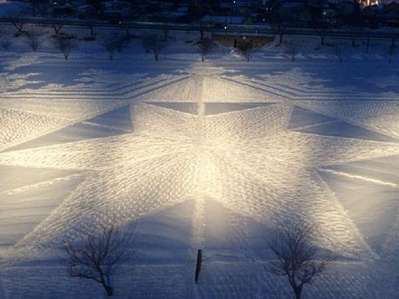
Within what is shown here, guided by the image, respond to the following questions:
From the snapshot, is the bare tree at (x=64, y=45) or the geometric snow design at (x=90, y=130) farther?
the bare tree at (x=64, y=45)

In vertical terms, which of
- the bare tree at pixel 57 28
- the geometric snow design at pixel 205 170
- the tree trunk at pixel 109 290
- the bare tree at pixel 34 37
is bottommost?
the tree trunk at pixel 109 290

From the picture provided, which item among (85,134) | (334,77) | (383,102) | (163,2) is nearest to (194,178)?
(85,134)

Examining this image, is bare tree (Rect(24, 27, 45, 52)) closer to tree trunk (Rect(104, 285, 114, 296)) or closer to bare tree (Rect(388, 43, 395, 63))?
bare tree (Rect(388, 43, 395, 63))

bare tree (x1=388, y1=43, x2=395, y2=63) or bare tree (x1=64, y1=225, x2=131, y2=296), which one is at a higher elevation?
bare tree (x1=388, y1=43, x2=395, y2=63)

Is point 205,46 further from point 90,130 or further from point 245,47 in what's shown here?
point 90,130

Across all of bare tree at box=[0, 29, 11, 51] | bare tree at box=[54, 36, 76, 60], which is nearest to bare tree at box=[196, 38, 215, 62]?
bare tree at box=[54, 36, 76, 60]

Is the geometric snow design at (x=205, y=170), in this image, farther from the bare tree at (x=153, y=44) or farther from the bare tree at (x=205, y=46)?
the bare tree at (x=205, y=46)

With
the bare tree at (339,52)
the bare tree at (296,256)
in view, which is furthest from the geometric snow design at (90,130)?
the bare tree at (339,52)

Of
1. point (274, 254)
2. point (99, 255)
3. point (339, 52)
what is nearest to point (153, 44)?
point (339, 52)
